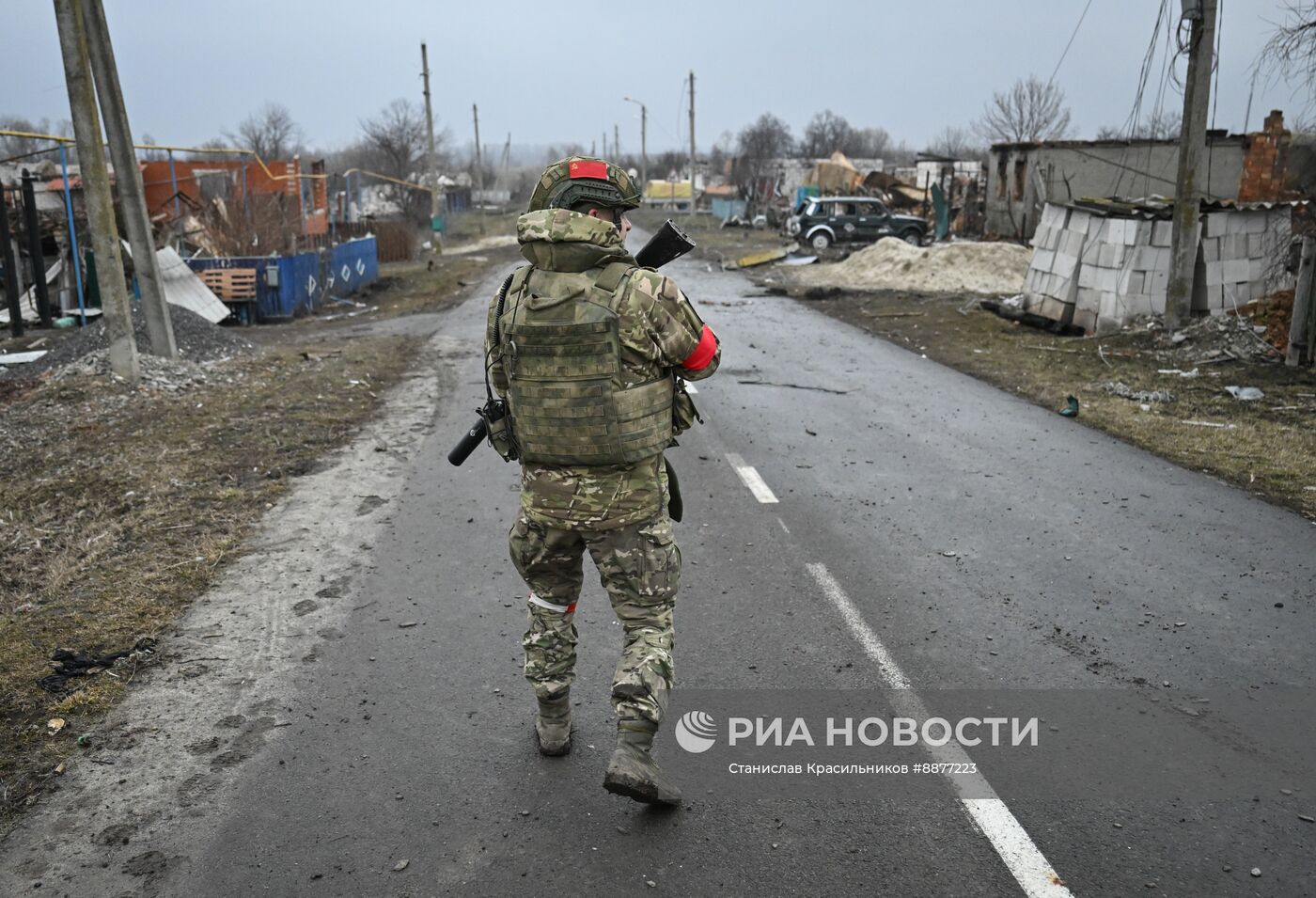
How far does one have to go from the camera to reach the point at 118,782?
132 inches

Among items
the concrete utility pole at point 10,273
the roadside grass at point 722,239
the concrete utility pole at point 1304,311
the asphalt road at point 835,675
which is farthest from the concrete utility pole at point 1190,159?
the concrete utility pole at point 10,273

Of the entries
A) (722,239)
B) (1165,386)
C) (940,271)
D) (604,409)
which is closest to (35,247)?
(604,409)

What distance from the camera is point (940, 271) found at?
75.1 feet

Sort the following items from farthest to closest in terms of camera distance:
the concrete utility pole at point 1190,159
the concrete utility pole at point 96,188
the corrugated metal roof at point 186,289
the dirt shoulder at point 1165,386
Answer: the corrugated metal roof at point 186,289, the concrete utility pole at point 1190,159, the concrete utility pole at point 96,188, the dirt shoulder at point 1165,386

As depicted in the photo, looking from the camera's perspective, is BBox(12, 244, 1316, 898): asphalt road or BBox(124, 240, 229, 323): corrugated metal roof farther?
BBox(124, 240, 229, 323): corrugated metal roof

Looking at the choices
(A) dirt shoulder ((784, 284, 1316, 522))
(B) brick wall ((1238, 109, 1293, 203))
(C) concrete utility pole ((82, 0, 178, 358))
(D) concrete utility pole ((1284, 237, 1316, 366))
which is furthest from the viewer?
(B) brick wall ((1238, 109, 1293, 203))

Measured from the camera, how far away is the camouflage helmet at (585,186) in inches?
128

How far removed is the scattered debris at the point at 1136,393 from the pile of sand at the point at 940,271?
11.0 meters

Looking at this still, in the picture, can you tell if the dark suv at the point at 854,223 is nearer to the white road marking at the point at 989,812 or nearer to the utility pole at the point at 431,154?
the utility pole at the point at 431,154

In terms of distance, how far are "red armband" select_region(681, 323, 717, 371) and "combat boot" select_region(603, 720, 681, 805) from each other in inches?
45.7

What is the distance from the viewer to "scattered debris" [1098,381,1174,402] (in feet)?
32.9

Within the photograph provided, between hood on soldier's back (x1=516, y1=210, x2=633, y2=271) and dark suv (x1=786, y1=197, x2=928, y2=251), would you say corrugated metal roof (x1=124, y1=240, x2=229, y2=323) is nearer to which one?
hood on soldier's back (x1=516, y1=210, x2=633, y2=271)

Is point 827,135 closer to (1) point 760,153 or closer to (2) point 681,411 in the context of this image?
(1) point 760,153

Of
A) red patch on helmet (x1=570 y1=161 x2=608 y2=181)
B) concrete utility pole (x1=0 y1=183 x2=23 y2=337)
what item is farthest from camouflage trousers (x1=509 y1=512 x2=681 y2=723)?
concrete utility pole (x1=0 y1=183 x2=23 y2=337)
